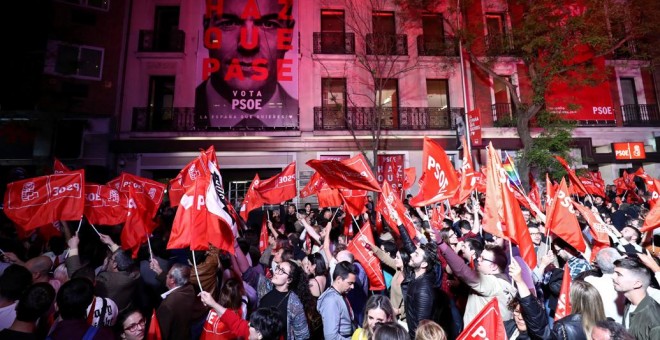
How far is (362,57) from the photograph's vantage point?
1783cm

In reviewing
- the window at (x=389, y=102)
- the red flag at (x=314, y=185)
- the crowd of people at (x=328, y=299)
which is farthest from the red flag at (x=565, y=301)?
the window at (x=389, y=102)

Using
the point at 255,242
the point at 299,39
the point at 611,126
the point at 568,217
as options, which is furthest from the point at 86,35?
the point at 611,126

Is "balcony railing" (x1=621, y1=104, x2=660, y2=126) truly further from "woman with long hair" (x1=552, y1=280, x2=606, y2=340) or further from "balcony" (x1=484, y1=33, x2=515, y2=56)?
"woman with long hair" (x1=552, y1=280, x2=606, y2=340)

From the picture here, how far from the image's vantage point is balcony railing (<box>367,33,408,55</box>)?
17594mm

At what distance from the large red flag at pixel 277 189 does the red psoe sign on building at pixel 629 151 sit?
702 inches

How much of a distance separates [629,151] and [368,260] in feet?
62.1

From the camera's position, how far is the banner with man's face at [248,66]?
664 inches

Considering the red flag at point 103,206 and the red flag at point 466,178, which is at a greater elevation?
the red flag at point 466,178

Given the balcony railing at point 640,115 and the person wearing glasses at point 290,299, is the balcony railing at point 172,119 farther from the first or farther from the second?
the balcony railing at point 640,115

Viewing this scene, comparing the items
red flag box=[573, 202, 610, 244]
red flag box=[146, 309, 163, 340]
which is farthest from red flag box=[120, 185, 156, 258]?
red flag box=[573, 202, 610, 244]

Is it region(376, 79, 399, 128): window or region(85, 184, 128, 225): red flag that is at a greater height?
region(376, 79, 399, 128): window

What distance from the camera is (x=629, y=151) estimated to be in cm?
1784

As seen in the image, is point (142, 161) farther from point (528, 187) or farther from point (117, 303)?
point (528, 187)

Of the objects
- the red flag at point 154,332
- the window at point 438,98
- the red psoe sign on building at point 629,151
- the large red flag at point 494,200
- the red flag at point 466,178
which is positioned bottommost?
the red flag at point 154,332
